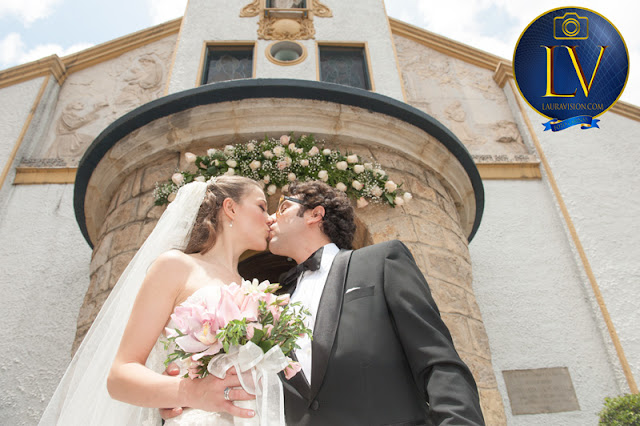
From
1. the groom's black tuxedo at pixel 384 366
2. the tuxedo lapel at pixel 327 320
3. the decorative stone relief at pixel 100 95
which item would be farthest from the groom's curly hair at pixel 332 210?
the decorative stone relief at pixel 100 95

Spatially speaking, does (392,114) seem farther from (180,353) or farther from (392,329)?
(180,353)

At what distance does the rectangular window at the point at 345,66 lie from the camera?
590 cm

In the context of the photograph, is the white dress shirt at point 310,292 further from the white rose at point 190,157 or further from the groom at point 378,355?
the white rose at point 190,157

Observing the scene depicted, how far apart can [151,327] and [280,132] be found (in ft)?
8.46

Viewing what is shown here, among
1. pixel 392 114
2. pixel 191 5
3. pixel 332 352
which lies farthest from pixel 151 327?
pixel 191 5

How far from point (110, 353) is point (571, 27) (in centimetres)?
717

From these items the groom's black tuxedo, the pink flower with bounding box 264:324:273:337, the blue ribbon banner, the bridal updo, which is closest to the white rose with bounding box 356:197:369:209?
the bridal updo

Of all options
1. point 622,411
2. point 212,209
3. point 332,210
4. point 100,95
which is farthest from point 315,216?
point 100,95

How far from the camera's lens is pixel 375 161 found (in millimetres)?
4039

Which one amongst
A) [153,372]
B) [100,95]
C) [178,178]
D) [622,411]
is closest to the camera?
[153,372]

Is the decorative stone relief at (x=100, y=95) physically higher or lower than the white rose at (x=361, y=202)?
higher

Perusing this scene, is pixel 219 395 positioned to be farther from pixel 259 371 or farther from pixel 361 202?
pixel 361 202

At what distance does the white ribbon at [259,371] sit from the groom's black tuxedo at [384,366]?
0.68 ft

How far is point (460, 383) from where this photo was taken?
1504mm
